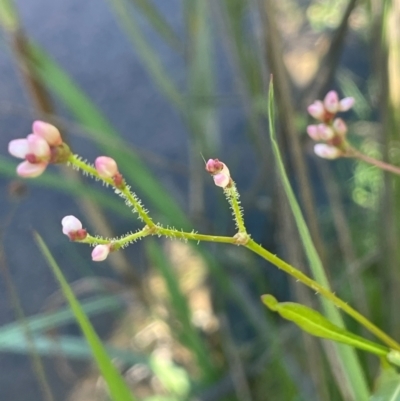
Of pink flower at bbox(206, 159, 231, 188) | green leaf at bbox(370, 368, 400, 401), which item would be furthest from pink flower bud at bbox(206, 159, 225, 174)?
green leaf at bbox(370, 368, 400, 401)

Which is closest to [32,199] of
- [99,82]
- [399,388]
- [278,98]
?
[99,82]

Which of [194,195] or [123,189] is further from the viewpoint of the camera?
[194,195]

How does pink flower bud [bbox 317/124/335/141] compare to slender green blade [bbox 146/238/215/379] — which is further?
slender green blade [bbox 146/238/215/379]

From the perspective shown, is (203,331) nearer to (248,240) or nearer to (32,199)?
(32,199)

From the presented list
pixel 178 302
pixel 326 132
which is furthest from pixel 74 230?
pixel 178 302

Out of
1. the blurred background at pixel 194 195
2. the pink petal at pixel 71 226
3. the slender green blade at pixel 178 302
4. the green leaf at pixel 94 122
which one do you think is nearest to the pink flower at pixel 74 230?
the pink petal at pixel 71 226

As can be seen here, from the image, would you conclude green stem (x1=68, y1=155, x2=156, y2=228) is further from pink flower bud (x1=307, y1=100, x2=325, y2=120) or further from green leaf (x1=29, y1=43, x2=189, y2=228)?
green leaf (x1=29, y1=43, x2=189, y2=228)

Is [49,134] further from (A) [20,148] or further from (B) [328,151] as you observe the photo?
(B) [328,151]
